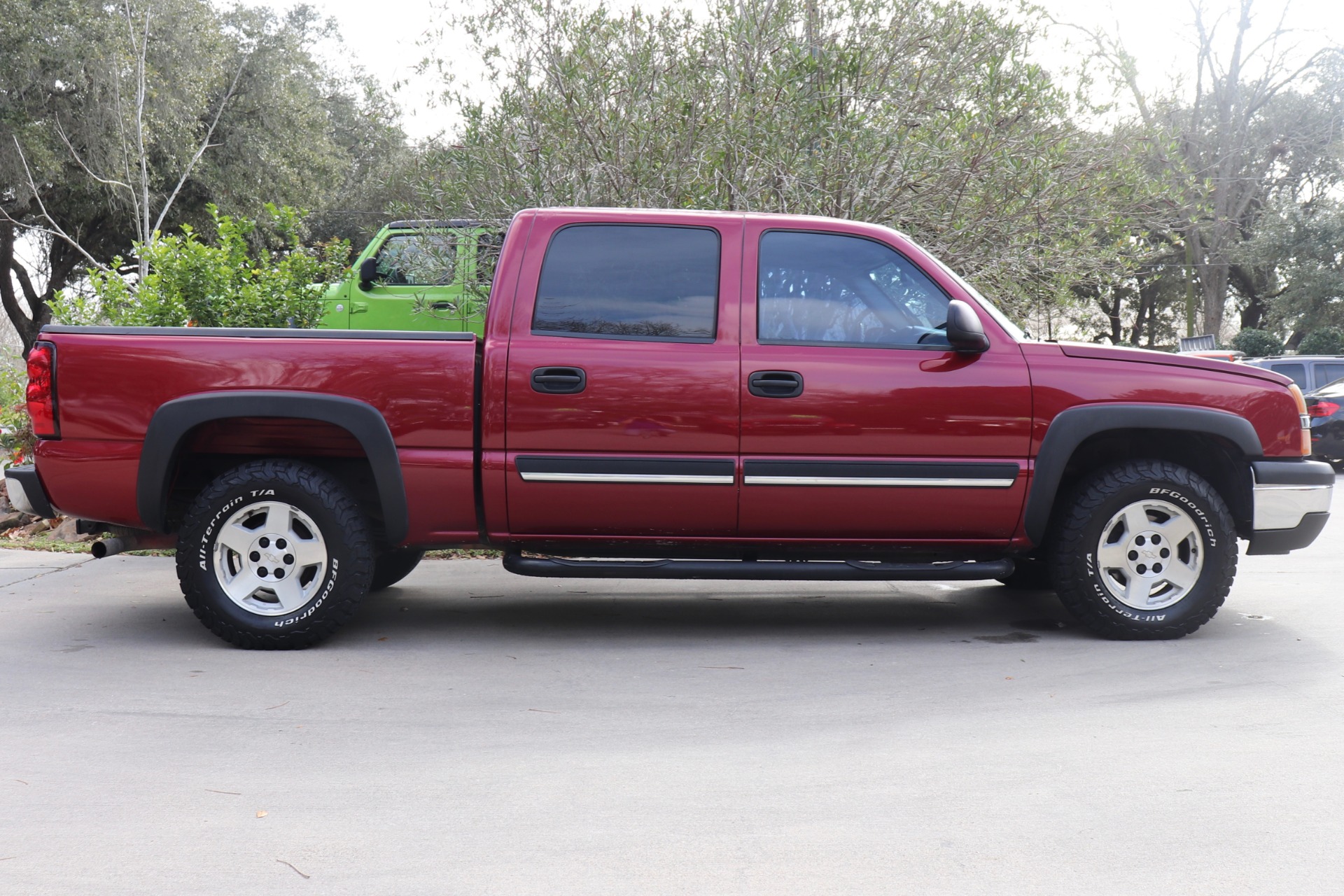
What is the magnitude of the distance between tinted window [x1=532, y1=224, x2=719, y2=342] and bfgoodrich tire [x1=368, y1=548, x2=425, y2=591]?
1970 mm

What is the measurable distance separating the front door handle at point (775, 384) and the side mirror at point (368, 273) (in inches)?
234

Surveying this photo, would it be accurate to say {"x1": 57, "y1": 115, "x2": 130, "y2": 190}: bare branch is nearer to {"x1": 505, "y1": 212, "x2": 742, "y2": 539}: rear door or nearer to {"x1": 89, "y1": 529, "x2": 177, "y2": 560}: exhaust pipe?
{"x1": 89, "y1": 529, "x2": 177, "y2": 560}: exhaust pipe

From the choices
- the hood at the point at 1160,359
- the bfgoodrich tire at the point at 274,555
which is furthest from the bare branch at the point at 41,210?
the hood at the point at 1160,359

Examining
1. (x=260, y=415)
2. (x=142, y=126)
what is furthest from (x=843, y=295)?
(x=142, y=126)

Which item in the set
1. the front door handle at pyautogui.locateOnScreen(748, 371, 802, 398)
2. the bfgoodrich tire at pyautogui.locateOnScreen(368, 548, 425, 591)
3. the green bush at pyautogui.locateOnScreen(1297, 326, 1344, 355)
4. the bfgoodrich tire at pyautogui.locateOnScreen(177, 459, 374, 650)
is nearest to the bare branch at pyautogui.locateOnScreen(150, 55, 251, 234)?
the bfgoodrich tire at pyautogui.locateOnScreen(368, 548, 425, 591)

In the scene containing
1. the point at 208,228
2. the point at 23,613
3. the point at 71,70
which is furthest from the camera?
the point at 208,228

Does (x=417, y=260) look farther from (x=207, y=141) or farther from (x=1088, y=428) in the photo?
(x=207, y=141)

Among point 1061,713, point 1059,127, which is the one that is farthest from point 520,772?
point 1059,127

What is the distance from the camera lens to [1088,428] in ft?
17.2

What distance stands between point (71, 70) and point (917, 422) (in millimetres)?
24031

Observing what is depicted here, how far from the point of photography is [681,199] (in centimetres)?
895

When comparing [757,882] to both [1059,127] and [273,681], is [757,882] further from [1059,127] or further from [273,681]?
[1059,127]

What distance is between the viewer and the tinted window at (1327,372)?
18.2 m

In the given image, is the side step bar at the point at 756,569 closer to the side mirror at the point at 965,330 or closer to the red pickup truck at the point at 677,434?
the red pickup truck at the point at 677,434
